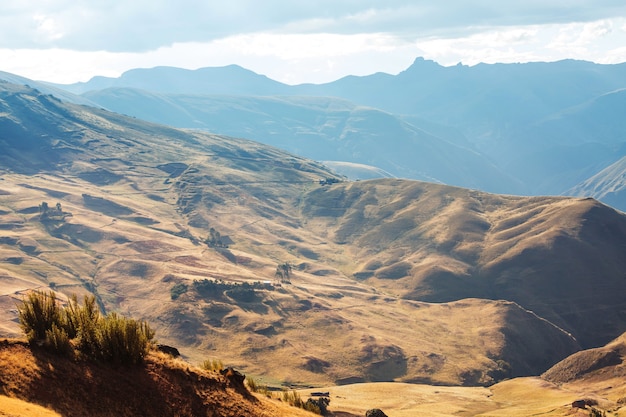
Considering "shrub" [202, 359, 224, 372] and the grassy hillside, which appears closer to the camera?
the grassy hillside

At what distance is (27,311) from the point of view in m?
26.1

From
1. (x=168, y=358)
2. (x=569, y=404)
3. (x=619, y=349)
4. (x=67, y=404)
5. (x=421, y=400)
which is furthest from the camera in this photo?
(x=619, y=349)

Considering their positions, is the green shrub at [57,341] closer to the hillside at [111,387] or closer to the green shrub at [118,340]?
the hillside at [111,387]

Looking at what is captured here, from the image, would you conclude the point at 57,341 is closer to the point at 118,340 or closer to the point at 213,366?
the point at 118,340

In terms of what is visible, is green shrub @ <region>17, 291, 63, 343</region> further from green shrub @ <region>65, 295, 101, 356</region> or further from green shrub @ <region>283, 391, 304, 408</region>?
green shrub @ <region>283, 391, 304, 408</region>

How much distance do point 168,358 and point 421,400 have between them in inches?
4370

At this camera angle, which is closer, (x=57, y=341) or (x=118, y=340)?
(x=57, y=341)

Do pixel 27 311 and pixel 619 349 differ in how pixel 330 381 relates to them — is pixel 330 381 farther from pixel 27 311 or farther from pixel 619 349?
pixel 27 311

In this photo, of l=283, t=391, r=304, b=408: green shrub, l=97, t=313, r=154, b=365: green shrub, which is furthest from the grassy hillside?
l=283, t=391, r=304, b=408: green shrub

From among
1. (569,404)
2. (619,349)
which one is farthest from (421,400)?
(619,349)

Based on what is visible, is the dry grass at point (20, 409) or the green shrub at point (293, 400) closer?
the dry grass at point (20, 409)

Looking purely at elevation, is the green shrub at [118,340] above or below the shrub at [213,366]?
above

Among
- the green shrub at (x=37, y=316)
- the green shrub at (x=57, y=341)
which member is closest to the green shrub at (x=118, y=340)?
the green shrub at (x=57, y=341)

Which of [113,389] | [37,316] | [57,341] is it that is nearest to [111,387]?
[113,389]
